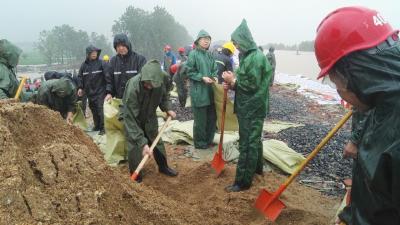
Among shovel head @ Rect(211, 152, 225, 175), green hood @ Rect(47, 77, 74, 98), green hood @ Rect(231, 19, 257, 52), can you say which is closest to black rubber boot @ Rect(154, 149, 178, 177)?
shovel head @ Rect(211, 152, 225, 175)

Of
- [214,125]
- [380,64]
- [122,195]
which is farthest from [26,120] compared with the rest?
[214,125]

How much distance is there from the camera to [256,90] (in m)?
3.84

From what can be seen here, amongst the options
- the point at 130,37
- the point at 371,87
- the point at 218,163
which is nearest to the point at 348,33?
the point at 371,87

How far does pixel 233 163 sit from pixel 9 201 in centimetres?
369

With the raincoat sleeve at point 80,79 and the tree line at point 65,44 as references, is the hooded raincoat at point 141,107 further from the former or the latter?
the tree line at point 65,44

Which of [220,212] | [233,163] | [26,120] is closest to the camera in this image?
[26,120]

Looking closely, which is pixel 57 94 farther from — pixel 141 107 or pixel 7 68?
pixel 141 107

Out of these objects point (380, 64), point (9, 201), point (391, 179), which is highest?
point (380, 64)

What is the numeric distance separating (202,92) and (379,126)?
14.4 ft

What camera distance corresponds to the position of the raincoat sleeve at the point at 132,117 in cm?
404

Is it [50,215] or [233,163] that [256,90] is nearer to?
[233,163]

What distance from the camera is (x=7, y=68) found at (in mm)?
4797

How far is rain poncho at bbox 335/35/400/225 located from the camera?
3.70 feet

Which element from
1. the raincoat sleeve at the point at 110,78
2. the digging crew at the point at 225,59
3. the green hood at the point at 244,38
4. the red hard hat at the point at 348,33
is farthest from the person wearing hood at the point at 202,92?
the red hard hat at the point at 348,33
